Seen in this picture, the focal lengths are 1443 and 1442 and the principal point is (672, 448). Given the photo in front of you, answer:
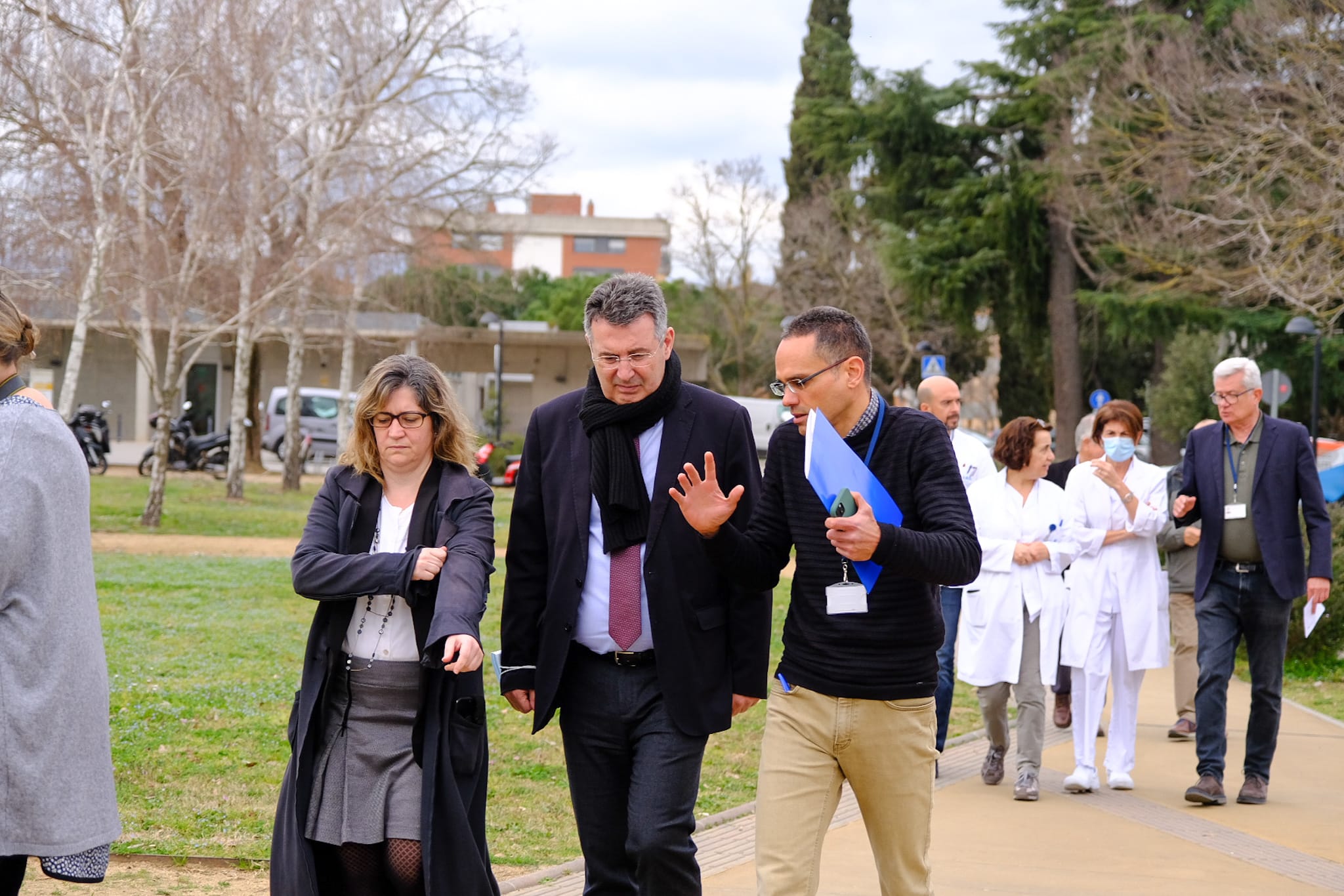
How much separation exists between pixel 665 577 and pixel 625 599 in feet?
0.44

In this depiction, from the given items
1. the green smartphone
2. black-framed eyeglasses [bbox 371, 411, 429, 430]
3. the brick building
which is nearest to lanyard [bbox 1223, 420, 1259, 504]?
the green smartphone

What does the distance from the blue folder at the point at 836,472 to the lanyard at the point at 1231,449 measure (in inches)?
165

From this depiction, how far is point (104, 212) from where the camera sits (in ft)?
61.7

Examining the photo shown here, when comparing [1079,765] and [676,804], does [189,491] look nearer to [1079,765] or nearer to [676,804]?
[1079,765]

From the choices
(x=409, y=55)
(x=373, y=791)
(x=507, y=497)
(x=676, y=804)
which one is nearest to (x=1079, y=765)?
(x=676, y=804)

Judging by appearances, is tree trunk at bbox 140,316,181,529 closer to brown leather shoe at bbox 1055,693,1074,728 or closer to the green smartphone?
brown leather shoe at bbox 1055,693,1074,728

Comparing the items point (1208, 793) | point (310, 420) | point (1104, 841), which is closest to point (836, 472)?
point (1104, 841)

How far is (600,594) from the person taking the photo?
4219mm

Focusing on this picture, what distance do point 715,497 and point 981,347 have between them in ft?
162

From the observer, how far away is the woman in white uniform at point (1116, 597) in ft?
25.1

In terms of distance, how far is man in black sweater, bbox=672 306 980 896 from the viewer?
3.92m

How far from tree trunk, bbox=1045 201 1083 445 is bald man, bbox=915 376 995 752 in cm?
2615

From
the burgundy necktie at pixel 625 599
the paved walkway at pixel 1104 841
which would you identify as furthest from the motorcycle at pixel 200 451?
the burgundy necktie at pixel 625 599

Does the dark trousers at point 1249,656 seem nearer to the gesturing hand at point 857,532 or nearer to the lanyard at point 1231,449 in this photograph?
the lanyard at point 1231,449
